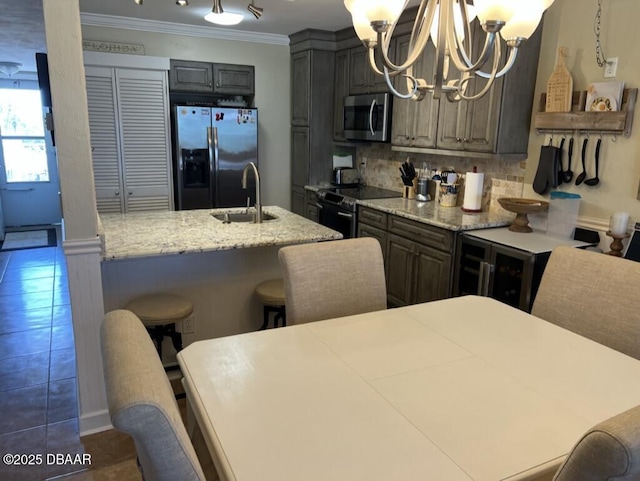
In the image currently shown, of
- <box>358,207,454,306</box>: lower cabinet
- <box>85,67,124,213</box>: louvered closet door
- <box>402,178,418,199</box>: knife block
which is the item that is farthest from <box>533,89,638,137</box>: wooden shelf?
<box>85,67,124,213</box>: louvered closet door

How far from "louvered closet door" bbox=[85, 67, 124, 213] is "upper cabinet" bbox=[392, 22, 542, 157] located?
280 cm

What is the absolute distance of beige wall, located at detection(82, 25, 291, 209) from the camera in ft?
15.0

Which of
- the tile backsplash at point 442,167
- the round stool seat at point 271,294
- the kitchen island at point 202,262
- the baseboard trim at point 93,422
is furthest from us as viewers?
the tile backsplash at point 442,167

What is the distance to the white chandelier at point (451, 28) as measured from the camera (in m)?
1.35

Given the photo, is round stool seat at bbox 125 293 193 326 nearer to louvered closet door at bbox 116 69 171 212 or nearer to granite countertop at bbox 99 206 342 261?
granite countertop at bbox 99 206 342 261

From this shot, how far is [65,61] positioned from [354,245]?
1.44m

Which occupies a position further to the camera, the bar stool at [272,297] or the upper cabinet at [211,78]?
the upper cabinet at [211,78]

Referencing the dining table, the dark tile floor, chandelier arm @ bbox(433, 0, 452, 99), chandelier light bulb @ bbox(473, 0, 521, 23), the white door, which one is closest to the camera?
the dining table

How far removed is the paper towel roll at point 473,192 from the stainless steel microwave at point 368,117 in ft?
3.17

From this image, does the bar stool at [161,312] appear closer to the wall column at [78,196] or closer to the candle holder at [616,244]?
the wall column at [78,196]

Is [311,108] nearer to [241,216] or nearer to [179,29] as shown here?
[179,29]

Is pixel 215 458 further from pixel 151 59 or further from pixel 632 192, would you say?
pixel 151 59

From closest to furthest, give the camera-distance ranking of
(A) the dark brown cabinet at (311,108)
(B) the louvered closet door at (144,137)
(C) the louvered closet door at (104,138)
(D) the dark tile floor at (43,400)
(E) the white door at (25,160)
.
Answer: (D) the dark tile floor at (43,400) < (C) the louvered closet door at (104,138) < (B) the louvered closet door at (144,137) < (A) the dark brown cabinet at (311,108) < (E) the white door at (25,160)

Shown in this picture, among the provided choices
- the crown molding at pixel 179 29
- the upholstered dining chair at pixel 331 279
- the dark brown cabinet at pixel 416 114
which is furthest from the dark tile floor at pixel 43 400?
the dark brown cabinet at pixel 416 114
